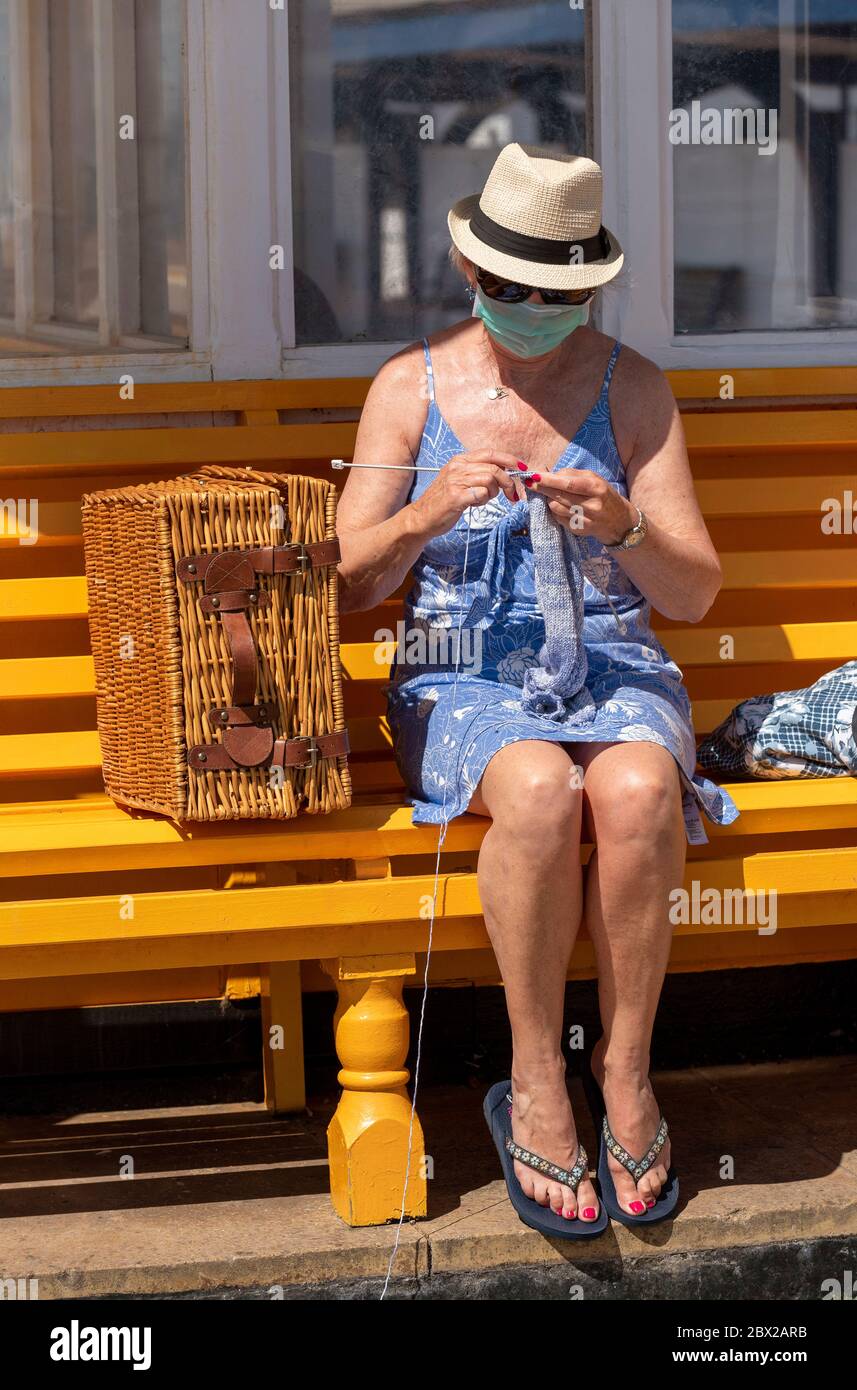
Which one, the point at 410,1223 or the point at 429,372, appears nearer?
the point at 410,1223

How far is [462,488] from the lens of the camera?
2713mm

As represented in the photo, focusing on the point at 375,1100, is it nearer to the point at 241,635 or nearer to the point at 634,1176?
the point at 634,1176

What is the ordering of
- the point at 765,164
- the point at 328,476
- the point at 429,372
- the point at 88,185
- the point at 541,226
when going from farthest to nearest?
the point at 765,164
the point at 88,185
the point at 328,476
the point at 429,372
the point at 541,226

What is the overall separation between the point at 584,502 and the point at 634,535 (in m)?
0.14

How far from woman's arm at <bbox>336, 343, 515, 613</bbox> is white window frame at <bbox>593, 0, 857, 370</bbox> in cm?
88

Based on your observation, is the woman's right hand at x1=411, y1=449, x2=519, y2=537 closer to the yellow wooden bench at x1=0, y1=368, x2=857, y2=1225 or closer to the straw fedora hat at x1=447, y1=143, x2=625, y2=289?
the straw fedora hat at x1=447, y1=143, x2=625, y2=289

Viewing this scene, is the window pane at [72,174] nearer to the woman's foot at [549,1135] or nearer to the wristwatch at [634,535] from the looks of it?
the wristwatch at [634,535]

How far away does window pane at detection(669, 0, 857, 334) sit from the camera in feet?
12.6

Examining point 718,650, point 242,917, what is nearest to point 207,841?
point 242,917

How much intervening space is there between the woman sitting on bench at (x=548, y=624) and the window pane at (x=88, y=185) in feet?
2.95

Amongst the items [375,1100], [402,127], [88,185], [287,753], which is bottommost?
[375,1100]
